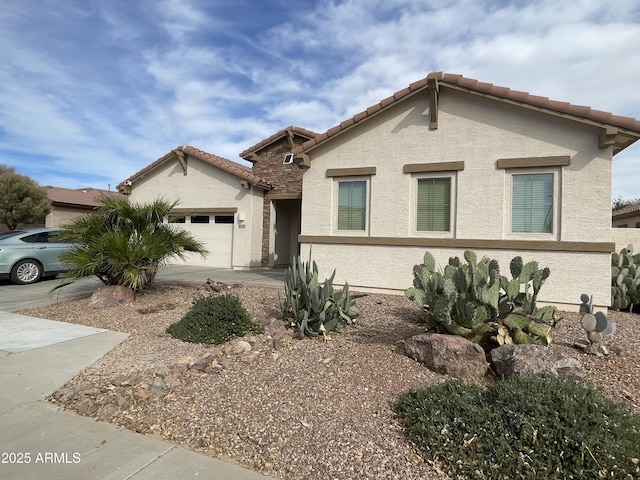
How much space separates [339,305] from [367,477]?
10.3ft

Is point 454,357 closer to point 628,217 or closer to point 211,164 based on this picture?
point 211,164

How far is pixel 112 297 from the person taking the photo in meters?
7.66

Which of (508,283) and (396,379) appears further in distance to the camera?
(508,283)

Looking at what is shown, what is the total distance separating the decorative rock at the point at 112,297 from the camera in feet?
24.7

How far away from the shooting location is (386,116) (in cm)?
943

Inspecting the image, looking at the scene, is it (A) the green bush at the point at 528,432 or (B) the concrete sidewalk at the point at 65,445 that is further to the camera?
(B) the concrete sidewalk at the point at 65,445

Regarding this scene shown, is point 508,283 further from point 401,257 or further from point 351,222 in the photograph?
point 351,222

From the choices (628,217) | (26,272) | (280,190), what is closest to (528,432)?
(26,272)

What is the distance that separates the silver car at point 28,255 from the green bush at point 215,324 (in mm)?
6868

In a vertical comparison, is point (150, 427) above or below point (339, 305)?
below

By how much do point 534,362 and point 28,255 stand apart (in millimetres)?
12753

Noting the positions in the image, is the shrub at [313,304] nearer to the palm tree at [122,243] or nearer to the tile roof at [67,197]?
the palm tree at [122,243]

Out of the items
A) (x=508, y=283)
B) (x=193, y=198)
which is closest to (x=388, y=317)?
(x=508, y=283)

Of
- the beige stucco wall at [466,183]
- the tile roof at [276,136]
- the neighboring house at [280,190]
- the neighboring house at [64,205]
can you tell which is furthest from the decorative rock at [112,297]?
the neighboring house at [64,205]
